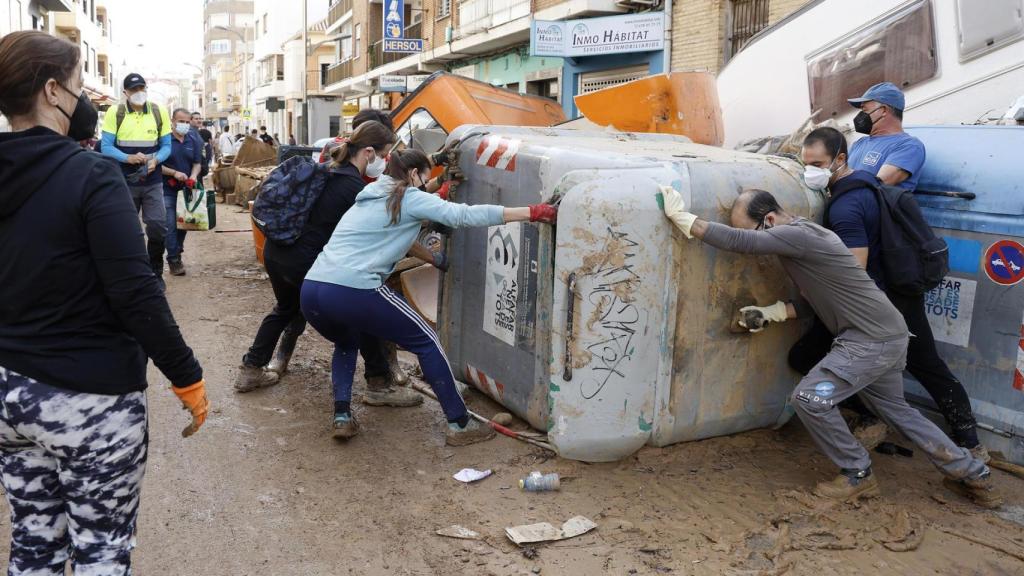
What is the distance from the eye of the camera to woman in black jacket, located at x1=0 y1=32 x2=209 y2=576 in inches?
84.7

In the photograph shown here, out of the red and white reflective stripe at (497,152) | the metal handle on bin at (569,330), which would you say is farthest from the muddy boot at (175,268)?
the metal handle on bin at (569,330)

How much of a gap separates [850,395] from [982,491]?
74 centimetres

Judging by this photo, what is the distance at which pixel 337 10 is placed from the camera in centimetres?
4197

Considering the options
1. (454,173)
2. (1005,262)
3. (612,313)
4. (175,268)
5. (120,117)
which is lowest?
(175,268)

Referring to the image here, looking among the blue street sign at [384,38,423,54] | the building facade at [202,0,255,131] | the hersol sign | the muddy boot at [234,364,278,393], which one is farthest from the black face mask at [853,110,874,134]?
the building facade at [202,0,255,131]

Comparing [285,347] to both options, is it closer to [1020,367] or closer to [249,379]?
[249,379]

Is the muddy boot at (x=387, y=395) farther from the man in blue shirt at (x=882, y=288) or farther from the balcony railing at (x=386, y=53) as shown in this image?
the balcony railing at (x=386, y=53)

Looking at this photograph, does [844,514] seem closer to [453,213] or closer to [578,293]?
[578,293]

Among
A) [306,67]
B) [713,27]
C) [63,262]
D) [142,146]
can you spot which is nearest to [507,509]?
[63,262]

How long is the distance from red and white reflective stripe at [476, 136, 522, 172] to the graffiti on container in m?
0.88

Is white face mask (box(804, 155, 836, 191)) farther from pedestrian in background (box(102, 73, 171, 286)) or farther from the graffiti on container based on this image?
pedestrian in background (box(102, 73, 171, 286))

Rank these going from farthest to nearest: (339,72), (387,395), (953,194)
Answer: (339,72), (387,395), (953,194)

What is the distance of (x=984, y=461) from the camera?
4129 mm

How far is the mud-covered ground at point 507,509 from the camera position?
10.9ft
